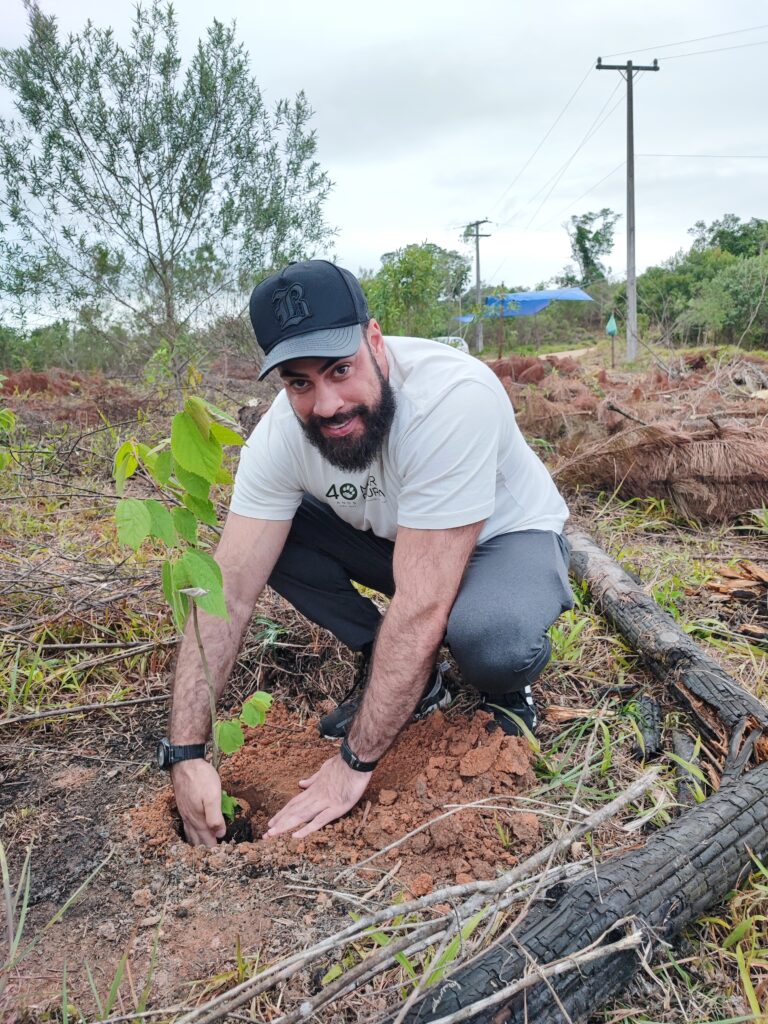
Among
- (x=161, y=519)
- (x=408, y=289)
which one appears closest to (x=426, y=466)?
(x=161, y=519)

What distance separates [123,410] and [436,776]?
5259 mm

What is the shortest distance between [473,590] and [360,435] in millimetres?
505

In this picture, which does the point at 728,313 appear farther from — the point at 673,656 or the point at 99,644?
the point at 99,644

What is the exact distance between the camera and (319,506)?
227 centimetres

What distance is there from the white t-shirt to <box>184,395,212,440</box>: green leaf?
24.5 inches

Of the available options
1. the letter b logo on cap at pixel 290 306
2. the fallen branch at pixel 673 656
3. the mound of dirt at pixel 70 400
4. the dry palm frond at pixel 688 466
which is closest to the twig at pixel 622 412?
the dry palm frond at pixel 688 466

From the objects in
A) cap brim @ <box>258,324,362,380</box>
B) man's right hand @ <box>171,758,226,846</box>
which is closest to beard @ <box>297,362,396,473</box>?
cap brim @ <box>258,324,362,380</box>

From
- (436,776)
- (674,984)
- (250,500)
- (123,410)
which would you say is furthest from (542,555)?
(123,410)

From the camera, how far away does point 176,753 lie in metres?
1.76

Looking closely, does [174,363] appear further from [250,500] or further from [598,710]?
[598,710]

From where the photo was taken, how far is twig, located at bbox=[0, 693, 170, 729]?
6.82 ft

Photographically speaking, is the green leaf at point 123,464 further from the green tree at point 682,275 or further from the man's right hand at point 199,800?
the green tree at point 682,275

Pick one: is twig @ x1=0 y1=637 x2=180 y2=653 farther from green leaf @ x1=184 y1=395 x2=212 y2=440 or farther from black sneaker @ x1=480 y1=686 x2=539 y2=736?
green leaf @ x1=184 y1=395 x2=212 y2=440

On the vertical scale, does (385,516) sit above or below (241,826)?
above
